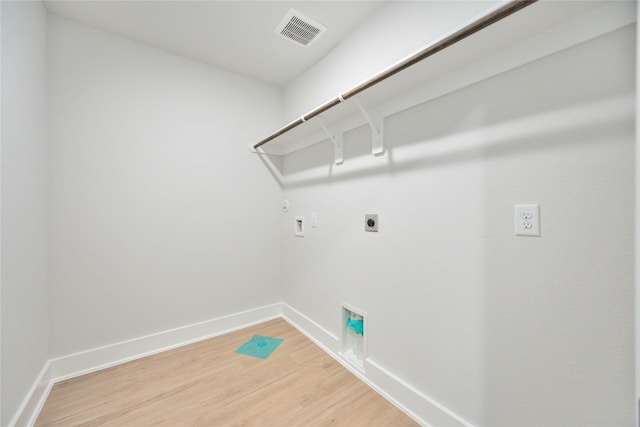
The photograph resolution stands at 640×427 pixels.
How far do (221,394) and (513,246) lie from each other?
1.76 metres

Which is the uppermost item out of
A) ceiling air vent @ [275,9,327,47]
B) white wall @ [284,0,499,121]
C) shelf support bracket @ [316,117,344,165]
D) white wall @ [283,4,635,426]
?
ceiling air vent @ [275,9,327,47]

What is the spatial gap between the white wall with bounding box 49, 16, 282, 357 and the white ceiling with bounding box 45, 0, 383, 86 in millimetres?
125

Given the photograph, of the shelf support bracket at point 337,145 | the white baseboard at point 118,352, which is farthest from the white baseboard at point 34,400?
the shelf support bracket at point 337,145

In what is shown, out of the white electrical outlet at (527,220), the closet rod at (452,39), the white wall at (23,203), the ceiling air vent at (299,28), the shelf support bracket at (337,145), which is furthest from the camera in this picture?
the shelf support bracket at (337,145)

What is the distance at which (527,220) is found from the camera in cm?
95

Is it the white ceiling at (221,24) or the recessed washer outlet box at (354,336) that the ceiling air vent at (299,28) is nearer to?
the white ceiling at (221,24)

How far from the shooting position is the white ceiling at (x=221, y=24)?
1547 millimetres

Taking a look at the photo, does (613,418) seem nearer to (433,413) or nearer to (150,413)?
(433,413)

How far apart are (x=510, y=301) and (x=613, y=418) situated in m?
0.41

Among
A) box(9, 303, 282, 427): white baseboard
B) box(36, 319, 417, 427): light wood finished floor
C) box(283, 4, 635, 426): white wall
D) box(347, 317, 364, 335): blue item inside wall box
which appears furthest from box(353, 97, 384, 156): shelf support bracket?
box(9, 303, 282, 427): white baseboard

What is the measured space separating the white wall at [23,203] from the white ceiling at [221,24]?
36 cm

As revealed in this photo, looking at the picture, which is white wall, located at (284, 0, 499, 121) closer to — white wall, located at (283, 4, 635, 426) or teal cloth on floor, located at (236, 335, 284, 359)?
white wall, located at (283, 4, 635, 426)

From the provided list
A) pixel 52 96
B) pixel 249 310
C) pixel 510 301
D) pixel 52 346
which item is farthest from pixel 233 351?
pixel 52 96

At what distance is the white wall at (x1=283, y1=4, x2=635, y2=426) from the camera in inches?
31.1
